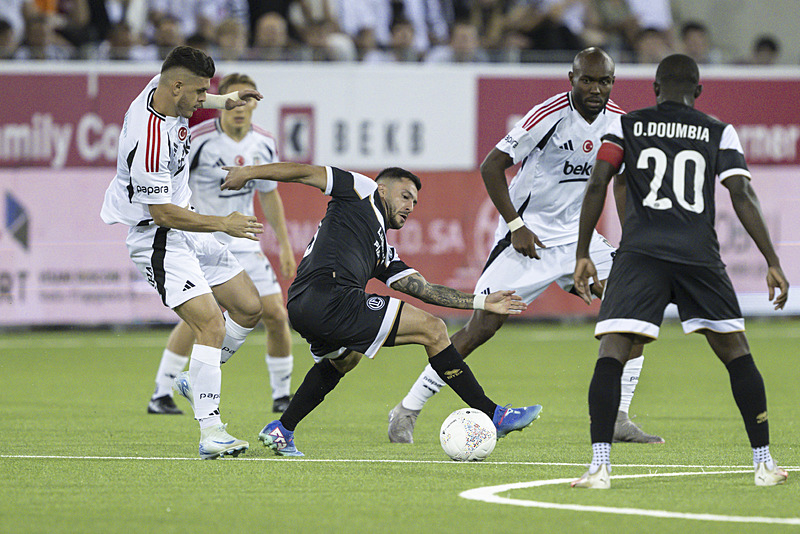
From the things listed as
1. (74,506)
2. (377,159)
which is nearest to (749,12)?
(377,159)

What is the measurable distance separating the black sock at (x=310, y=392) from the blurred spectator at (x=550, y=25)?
11.0m

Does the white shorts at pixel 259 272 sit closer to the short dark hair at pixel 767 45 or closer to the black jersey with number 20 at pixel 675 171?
the black jersey with number 20 at pixel 675 171

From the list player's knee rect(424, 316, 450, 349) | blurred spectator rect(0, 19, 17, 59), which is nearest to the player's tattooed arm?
player's knee rect(424, 316, 450, 349)

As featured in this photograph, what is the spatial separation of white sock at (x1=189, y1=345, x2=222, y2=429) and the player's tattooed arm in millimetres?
1113

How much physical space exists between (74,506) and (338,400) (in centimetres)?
489

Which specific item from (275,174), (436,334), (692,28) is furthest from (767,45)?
(275,174)

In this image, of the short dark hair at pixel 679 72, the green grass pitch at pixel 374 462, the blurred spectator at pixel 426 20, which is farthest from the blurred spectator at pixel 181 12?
the short dark hair at pixel 679 72

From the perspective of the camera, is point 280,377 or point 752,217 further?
point 280,377

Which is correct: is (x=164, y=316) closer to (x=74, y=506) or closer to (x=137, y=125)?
(x=137, y=125)

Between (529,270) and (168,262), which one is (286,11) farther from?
(168,262)

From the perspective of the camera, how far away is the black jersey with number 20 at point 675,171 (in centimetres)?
595

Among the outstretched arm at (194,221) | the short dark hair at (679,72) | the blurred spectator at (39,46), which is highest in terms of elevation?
the blurred spectator at (39,46)

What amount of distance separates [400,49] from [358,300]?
11.2m

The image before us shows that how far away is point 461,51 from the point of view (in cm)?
1780
